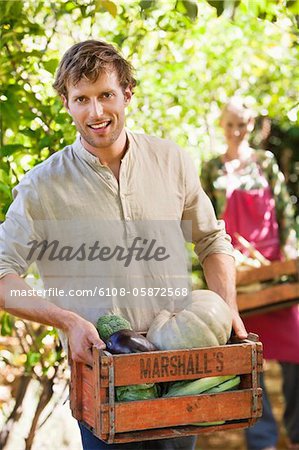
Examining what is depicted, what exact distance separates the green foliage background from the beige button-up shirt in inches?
14.5

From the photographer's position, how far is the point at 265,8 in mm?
3699

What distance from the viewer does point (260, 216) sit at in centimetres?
573

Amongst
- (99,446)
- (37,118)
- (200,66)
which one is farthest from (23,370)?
(200,66)

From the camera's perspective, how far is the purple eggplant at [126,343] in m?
2.85

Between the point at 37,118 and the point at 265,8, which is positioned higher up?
the point at 265,8

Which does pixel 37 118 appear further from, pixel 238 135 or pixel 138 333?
pixel 238 135

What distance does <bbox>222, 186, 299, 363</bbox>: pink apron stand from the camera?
560 centimetres

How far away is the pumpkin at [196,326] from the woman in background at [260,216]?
2.53 m

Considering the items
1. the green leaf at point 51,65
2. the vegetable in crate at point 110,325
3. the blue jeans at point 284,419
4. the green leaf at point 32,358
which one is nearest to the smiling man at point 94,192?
the vegetable in crate at point 110,325

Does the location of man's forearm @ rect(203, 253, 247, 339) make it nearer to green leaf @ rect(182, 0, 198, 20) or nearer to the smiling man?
the smiling man

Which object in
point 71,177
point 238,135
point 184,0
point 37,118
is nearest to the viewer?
point 184,0

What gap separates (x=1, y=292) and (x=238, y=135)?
9.94ft

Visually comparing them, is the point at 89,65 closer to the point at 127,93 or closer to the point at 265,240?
the point at 127,93

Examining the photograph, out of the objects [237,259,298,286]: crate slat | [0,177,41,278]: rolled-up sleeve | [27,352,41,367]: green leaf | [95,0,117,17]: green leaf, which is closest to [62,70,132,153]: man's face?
[0,177,41,278]: rolled-up sleeve
